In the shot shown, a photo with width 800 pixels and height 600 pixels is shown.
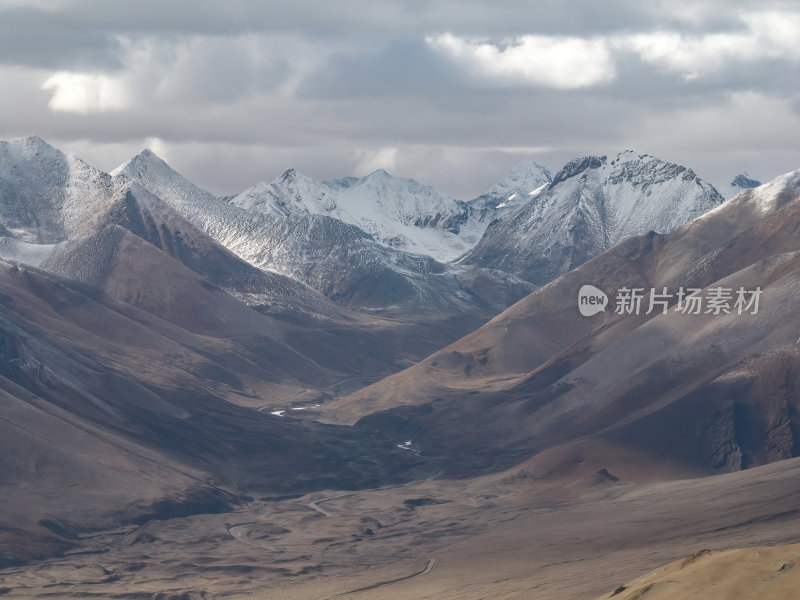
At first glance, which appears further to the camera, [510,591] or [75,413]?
[75,413]

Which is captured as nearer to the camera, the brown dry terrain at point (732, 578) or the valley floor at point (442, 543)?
the brown dry terrain at point (732, 578)

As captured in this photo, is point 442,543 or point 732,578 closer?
point 732,578

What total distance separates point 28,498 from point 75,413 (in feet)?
125

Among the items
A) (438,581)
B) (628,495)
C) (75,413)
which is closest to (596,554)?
(438,581)

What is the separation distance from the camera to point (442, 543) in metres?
152

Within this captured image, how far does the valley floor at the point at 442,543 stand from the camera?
404 ft

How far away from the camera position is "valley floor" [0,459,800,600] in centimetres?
12306

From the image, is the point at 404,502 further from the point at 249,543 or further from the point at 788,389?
the point at 788,389

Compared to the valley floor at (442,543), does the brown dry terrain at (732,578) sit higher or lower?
higher

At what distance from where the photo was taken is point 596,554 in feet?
426

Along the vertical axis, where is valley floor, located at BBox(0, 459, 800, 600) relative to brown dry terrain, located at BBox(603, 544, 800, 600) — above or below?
below

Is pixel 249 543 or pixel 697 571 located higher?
pixel 697 571

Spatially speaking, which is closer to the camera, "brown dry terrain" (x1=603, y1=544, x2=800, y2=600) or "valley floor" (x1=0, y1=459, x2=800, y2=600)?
"brown dry terrain" (x1=603, y1=544, x2=800, y2=600)

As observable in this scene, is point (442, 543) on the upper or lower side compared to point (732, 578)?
lower
